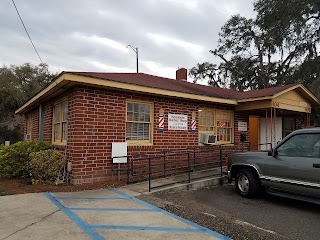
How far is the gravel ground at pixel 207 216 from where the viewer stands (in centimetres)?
416

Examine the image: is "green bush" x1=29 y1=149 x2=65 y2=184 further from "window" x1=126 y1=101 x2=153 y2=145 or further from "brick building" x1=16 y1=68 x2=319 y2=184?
"window" x1=126 y1=101 x2=153 y2=145

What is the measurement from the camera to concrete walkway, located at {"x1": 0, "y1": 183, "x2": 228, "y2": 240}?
159 inches

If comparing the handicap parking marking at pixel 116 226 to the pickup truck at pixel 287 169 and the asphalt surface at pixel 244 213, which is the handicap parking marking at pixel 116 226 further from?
the pickup truck at pixel 287 169

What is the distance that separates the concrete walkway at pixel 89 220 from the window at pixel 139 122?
9.30 ft

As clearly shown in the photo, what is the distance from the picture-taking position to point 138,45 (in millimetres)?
22188

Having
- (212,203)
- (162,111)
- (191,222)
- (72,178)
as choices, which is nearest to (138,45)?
(162,111)

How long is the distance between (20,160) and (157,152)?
459 centimetres

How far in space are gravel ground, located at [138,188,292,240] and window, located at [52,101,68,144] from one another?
4.12m

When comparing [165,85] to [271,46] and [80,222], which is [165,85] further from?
[271,46]

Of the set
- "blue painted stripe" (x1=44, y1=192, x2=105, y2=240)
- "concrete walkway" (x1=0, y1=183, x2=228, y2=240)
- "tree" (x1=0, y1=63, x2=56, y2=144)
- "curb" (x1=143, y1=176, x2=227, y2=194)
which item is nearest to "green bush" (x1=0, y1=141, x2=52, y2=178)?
"concrete walkway" (x1=0, y1=183, x2=228, y2=240)

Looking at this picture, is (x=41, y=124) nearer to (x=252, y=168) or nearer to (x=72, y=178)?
(x=72, y=178)

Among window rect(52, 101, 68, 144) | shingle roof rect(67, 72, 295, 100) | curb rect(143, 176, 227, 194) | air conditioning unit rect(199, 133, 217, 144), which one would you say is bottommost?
curb rect(143, 176, 227, 194)

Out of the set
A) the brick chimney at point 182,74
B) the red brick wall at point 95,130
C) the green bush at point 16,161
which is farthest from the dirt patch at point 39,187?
the brick chimney at point 182,74

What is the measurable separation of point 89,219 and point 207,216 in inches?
84.1
